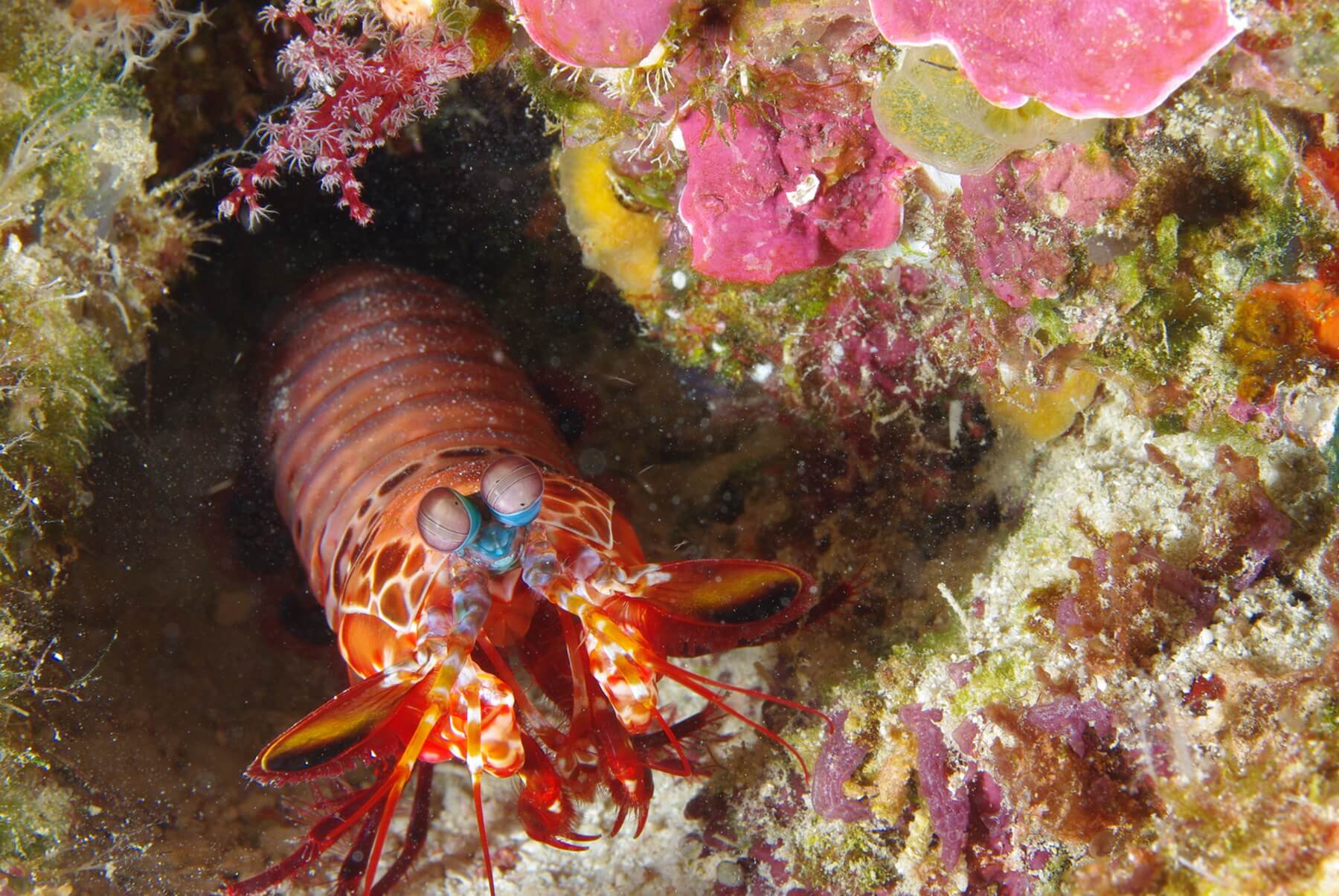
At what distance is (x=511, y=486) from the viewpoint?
272 centimetres

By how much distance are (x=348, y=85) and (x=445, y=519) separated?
1885mm

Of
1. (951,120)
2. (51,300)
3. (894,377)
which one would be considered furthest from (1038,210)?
(51,300)

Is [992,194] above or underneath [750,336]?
above

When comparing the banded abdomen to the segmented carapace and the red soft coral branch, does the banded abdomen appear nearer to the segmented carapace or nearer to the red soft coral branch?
the segmented carapace

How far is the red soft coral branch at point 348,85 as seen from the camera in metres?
3.12

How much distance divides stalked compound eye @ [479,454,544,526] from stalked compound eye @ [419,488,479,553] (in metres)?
0.10

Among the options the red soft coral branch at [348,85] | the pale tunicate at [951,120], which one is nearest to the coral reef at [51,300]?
the red soft coral branch at [348,85]

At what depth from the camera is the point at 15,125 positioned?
3314 mm

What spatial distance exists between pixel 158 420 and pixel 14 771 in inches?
70.8

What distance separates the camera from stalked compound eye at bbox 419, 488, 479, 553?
8.75ft

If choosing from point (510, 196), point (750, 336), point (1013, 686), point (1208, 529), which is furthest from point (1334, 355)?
point (510, 196)

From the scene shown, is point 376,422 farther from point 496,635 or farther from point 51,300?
point 496,635

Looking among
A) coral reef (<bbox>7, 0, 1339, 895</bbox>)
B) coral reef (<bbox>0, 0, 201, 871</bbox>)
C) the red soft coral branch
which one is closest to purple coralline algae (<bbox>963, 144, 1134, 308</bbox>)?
coral reef (<bbox>7, 0, 1339, 895</bbox>)

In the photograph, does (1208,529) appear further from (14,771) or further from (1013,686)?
(14,771)
